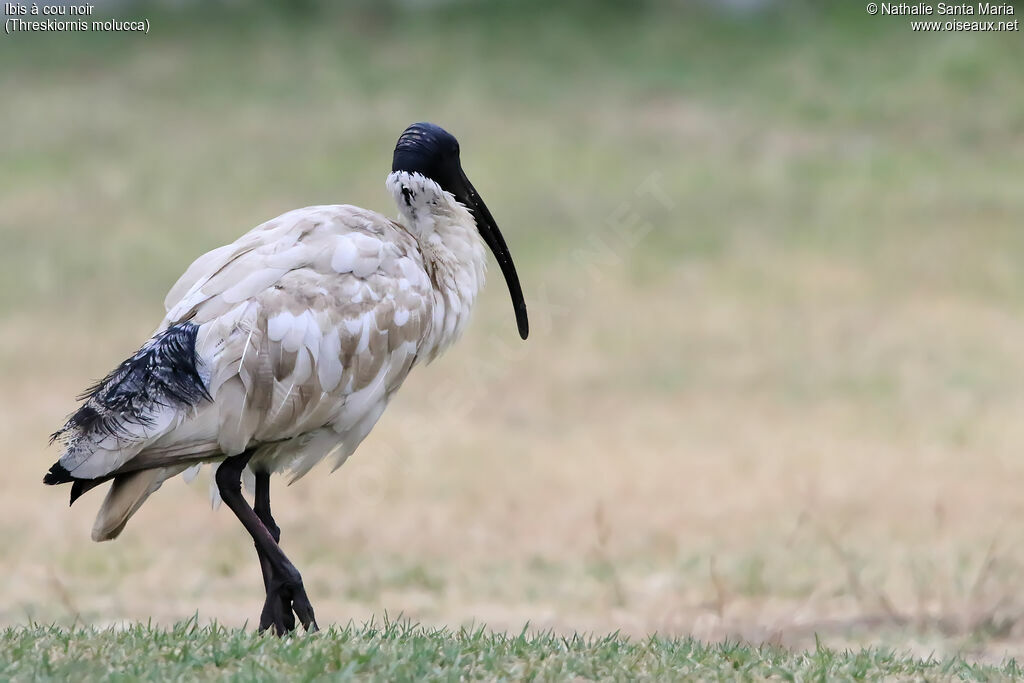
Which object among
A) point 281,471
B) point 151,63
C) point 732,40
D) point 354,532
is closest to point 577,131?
point 732,40

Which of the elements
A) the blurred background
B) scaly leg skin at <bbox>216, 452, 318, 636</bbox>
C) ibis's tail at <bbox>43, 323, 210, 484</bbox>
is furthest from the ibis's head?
the blurred background

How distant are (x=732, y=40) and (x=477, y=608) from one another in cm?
2091

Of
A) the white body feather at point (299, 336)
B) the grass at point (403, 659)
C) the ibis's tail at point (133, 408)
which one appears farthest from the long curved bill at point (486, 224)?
the grass at point (403, 659)

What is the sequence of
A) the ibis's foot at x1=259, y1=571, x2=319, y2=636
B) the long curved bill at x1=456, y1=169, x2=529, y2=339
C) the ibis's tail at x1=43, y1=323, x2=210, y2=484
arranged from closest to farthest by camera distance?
the ibis's tail at x1=43, y1=323, x2=210, y2=484 < the ibis's foot at x1=259, y1=571, x2=319, y2=636 < the long curved bill at x1=456, y1=169, x2=529, y2=339

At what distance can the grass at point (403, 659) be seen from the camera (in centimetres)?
463

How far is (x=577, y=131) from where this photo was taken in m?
24.2

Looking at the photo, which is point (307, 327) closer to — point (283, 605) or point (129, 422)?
point (129, 422)

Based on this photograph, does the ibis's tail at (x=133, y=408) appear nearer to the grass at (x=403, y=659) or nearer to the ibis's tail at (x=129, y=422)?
the ibis's tail at (x=129, y=422)

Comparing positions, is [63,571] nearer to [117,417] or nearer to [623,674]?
[117,417]

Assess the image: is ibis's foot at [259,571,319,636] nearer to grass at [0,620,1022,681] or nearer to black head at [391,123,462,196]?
grass at [0,620,1022,681]

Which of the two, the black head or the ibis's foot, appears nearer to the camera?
the ibis's foot

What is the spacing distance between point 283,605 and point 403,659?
908 millimetres

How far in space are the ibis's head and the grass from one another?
1.94 metres

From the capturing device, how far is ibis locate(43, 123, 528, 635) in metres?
5.30
